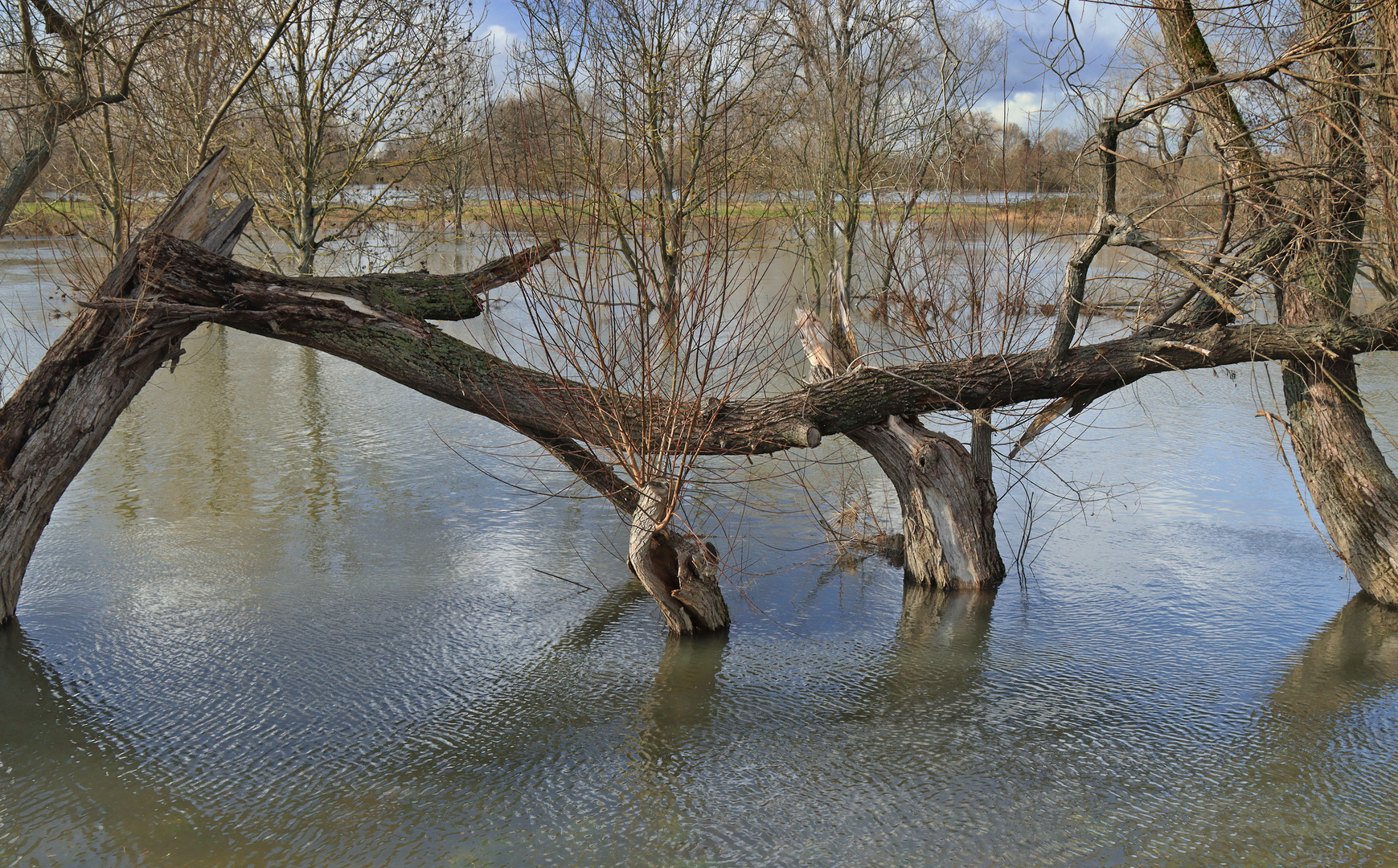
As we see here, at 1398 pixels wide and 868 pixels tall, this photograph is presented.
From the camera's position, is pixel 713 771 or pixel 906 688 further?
pixel 906 688

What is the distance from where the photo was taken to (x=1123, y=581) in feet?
19.0

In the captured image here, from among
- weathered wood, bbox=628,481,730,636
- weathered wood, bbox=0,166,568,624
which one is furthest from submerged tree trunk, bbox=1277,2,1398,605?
weathered wood, bbox=0,166,568,624

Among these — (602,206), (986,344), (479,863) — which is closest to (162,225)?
(602,206)

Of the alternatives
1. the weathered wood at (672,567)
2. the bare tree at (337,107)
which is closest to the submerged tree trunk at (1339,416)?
the weathered wood at (672,567)

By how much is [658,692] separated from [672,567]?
0.73 metres

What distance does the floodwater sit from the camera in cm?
346

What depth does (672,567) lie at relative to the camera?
5.06 metres

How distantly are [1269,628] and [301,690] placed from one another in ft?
16.2

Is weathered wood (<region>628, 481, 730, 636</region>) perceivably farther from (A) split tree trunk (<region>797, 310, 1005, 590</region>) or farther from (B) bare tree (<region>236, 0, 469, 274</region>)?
(B) bare tree (<region>236, 0, 469, 274</region>)

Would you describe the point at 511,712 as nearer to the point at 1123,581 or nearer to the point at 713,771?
the point at 713,771

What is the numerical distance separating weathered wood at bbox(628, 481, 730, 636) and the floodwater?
0.46 ft

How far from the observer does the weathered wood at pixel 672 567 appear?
4.73 metres

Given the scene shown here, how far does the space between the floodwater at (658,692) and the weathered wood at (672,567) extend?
5.5 inches

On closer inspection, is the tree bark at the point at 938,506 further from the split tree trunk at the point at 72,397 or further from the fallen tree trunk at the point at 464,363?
the split tree trunk at the point at 72,397
